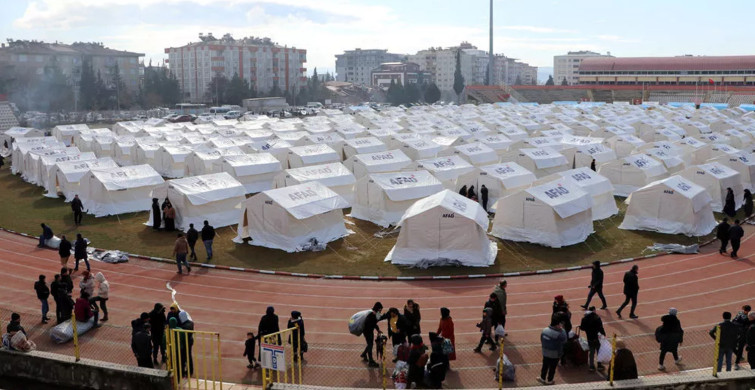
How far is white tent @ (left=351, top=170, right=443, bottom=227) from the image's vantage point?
80.2 ft

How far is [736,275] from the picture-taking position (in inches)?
715

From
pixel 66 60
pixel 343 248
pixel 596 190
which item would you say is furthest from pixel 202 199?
pixel 66 60

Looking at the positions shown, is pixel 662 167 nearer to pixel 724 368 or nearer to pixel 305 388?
pixel 724 368

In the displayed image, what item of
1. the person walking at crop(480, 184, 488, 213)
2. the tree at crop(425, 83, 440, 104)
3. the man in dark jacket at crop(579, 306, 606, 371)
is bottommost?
the man in dark jacket at crop(579, 306, 606, 371)

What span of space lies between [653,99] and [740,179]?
78.4m

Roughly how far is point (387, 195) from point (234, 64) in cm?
10949

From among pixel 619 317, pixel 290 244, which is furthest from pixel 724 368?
pixel 290 244

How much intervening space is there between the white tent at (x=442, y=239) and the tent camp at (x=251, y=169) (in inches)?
509

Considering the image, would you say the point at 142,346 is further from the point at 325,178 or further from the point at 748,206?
the point at 748,206

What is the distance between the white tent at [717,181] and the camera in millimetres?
27156

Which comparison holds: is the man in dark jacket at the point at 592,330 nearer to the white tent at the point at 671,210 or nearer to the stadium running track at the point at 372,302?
the stadium running track at the point at 372,302

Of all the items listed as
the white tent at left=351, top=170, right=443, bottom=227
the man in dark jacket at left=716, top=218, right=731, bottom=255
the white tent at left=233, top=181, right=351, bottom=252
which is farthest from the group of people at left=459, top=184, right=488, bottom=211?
the man in dark jacket at left=716, top=218, right=731, bottom=255

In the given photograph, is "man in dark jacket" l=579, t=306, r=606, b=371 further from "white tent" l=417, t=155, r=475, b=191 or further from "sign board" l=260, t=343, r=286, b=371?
"white tent" l=417, t=155, r=475, b=191

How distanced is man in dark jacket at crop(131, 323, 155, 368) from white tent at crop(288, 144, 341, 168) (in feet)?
79.4
